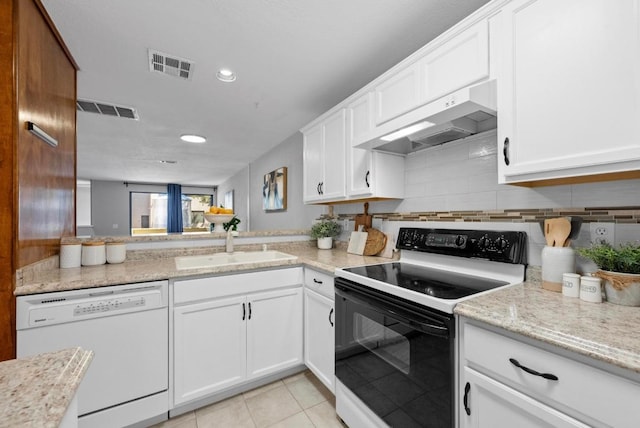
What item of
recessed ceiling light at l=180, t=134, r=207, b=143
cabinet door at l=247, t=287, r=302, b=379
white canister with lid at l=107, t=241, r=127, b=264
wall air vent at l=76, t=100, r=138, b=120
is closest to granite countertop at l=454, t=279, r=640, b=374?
cabinet door at l=247, t=287, r=302, b=379

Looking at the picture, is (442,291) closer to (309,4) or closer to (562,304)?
(562,304)

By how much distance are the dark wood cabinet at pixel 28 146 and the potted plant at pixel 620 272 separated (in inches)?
94.7

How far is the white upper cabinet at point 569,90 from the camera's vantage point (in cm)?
86

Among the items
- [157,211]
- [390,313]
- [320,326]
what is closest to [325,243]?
[320,326]

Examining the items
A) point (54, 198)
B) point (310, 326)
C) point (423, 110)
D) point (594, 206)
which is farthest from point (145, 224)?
point (594, 206)

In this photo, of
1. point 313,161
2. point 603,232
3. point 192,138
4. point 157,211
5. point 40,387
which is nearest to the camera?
point 40,387

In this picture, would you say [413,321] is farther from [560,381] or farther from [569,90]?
[569,90]

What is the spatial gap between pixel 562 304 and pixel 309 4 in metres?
1.74

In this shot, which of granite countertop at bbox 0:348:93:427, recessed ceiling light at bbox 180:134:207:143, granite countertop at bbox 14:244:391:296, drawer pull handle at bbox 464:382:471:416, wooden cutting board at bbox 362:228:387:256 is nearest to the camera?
granite countertop at bbox 0:348:93:427

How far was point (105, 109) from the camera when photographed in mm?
2662

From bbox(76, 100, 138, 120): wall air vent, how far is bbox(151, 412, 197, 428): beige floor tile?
2681 mm

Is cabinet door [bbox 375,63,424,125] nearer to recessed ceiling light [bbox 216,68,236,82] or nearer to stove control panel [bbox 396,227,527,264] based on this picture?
stove control panel [bbox 396,227,527,264]

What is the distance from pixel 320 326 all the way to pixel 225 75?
1964mm

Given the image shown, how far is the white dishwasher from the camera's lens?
4.20ft
